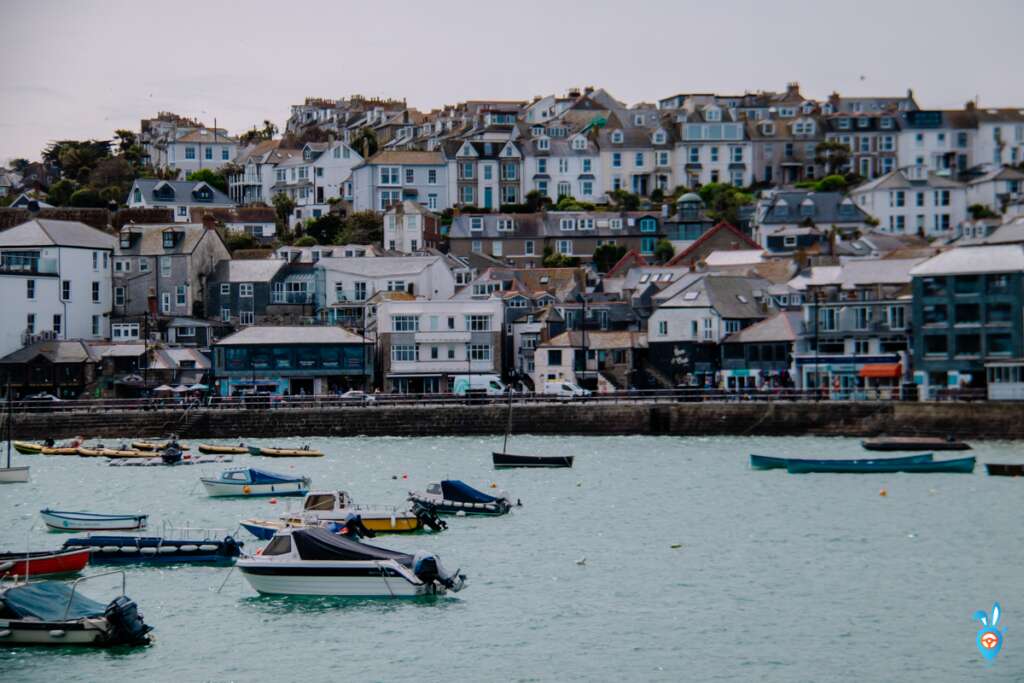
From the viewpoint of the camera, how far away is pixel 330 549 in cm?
3972

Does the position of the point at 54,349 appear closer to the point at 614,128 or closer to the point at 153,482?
the point at 153,482

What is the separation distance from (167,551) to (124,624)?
963cm

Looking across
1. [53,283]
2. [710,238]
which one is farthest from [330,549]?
[710,238]

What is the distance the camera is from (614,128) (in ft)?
481

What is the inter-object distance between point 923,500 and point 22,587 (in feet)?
110

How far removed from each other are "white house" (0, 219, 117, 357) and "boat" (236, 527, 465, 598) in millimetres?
62690

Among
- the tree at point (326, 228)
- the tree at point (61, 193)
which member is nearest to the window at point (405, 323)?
the tree at point (326, 228)

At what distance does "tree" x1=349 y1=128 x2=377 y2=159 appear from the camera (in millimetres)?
154250

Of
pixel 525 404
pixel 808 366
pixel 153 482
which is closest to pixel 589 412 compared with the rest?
pixel 525 404

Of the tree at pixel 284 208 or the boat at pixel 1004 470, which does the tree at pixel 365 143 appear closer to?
the tree at pixel 284 208

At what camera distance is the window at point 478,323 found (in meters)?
98.5

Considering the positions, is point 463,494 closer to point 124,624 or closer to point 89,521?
point 89,521

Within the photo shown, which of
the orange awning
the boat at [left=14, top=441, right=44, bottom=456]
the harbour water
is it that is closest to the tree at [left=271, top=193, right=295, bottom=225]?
the boat at [left=14, top=441, right=44, bottom=456]

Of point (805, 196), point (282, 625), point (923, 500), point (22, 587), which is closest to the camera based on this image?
point (22, 587)
